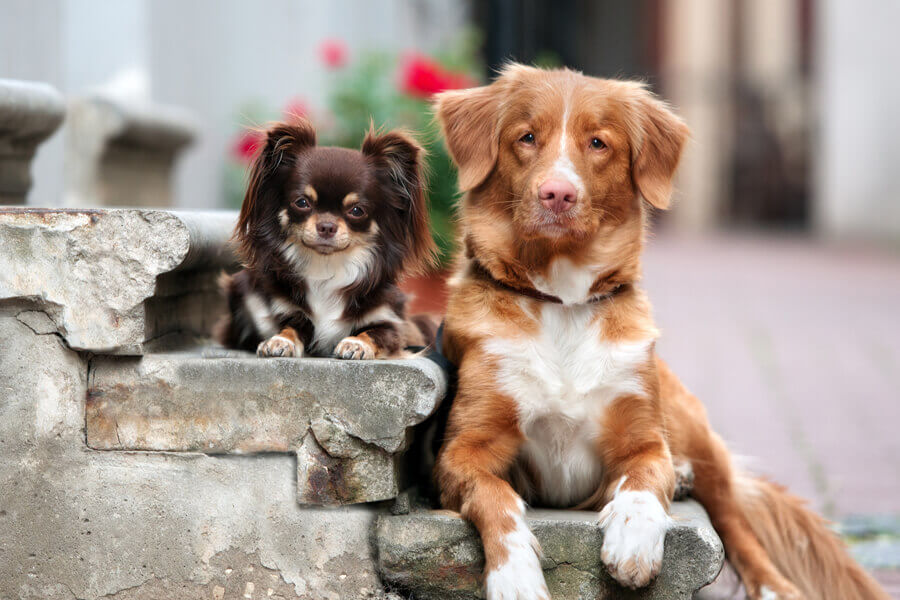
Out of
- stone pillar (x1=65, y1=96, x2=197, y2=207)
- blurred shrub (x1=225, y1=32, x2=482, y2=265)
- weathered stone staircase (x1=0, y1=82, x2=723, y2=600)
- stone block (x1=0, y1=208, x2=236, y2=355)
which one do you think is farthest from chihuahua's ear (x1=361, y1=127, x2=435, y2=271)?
blurred shrub (x1=225, y1=32, x2=482, y2=265)

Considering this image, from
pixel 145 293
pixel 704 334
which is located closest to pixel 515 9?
pixel 704 334

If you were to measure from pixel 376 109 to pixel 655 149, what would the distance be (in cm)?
523

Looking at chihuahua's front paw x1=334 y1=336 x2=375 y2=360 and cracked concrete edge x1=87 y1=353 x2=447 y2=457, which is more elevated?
chihuahua's front paw x1=334 y1=336 x2=375 y2=360

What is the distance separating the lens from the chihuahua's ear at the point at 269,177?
3291 millimetres

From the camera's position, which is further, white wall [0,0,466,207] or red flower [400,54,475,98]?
red flower [400,54,475,98]

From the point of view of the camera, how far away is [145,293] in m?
3.13

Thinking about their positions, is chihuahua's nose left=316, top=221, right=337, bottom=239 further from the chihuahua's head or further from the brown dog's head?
Answer: the brown dog's head

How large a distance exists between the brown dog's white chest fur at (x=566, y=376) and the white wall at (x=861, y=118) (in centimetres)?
1762

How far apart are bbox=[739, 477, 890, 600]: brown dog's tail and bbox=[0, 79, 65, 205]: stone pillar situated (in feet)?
8.74

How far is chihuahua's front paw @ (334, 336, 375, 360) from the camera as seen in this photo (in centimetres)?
314

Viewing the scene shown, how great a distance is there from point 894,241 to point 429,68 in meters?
13.4

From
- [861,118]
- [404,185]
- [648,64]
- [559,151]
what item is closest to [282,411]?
[404,185]

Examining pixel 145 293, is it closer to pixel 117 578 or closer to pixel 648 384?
pixel 117 578

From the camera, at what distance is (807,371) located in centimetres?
840
